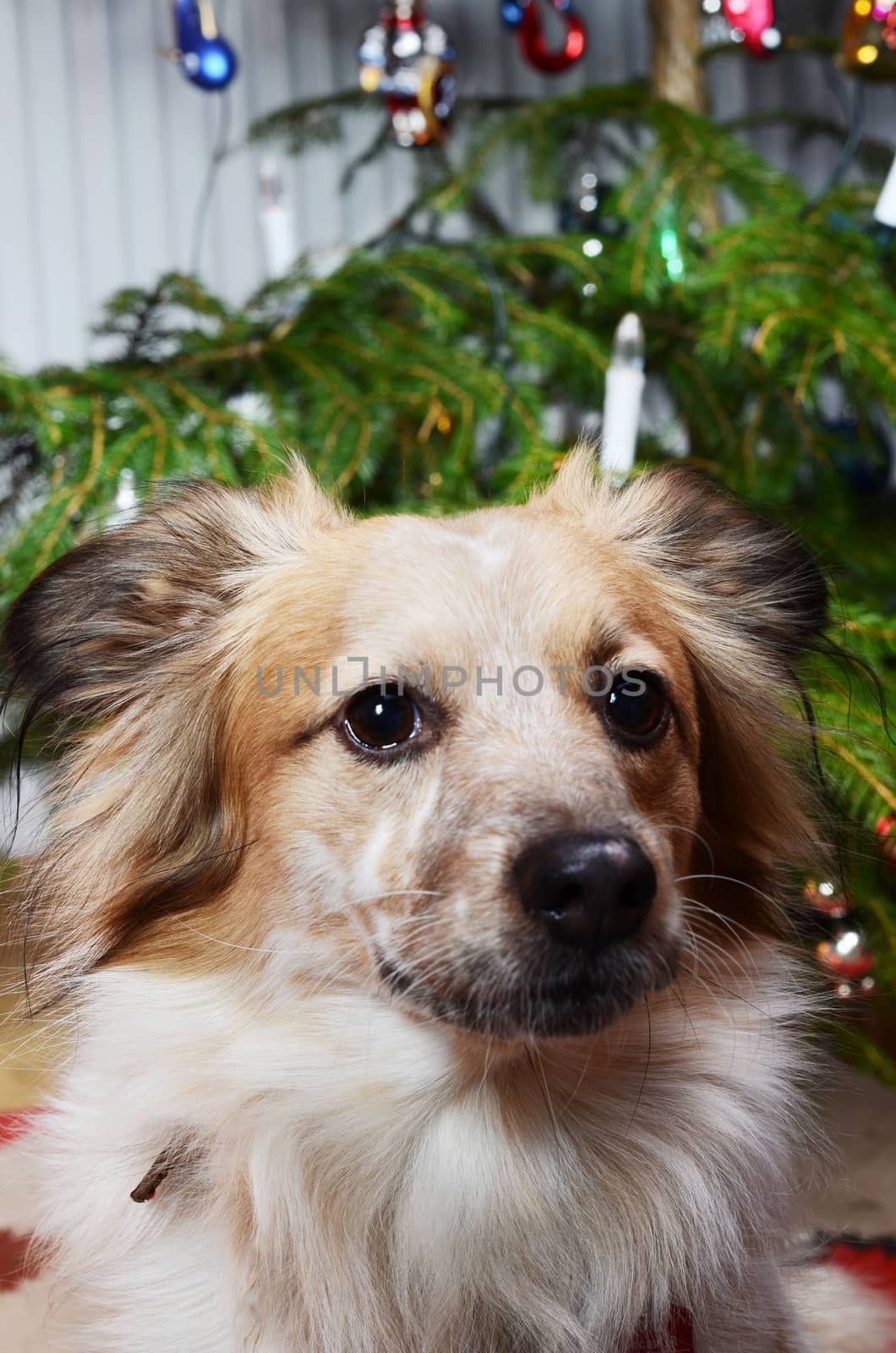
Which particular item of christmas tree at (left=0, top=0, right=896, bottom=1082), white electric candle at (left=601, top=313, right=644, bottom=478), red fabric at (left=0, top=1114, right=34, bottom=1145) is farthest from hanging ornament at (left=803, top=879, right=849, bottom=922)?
red fabric at (left=0, top=1114, right=34, bottom=1145)

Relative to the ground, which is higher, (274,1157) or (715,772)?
(715,772)

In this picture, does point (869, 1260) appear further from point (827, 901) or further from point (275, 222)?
point (275, 222)

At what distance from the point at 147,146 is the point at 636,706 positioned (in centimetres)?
227

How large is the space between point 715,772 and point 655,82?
5.24 ft

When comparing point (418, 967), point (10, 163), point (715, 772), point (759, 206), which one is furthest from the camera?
point (10, 163)

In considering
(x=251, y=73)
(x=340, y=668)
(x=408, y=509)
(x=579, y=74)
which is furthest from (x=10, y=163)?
(x=340, y=668)

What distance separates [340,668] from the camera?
116 cm

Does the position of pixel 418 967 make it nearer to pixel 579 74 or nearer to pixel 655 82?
pixel 655 82

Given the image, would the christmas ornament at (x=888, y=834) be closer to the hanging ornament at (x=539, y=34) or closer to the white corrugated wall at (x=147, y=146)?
the hanging ornament at (x=539, y=34)

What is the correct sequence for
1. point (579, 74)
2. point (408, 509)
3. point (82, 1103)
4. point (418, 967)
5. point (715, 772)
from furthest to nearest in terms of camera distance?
point (579, 74), point (408, 509), point (715, 772), point (82, 1103), point (418, 967)

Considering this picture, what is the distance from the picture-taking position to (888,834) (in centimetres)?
159

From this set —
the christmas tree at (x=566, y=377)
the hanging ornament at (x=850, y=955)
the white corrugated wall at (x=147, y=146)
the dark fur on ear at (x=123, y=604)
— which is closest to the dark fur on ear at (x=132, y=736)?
the dark fur on ear at (x=123, y=604)

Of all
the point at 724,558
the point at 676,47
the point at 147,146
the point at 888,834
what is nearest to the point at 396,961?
the point at 724,558

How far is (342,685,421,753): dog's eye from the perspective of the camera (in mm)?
1134
